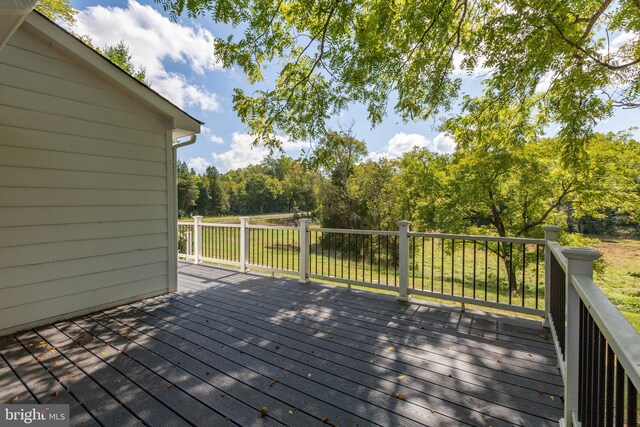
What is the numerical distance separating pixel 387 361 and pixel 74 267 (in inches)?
143

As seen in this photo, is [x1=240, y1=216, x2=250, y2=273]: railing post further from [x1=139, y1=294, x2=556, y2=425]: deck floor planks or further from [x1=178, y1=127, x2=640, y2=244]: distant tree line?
[x1=139, y1=294, x2=556, y2=425]: deck floor planks

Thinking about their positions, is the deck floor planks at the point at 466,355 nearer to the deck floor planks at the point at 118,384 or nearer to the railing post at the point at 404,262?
the railing post at the point at 404,262

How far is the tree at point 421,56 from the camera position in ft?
12.2

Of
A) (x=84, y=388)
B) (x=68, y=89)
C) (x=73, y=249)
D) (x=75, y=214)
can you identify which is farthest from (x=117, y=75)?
(x=84, y=388)

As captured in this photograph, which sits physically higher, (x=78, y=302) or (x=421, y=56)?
(x=421, y=56)

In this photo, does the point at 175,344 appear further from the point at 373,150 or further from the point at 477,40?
the point at 373,150

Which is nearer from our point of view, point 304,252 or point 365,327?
point 365,327

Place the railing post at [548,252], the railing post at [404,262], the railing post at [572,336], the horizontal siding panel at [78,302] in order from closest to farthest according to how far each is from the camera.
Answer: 1. the railing post at [572,336]
2. the railing post at [548,252]
3. the horizontal siding panel at [78,302]
4. the railing post at [404,262]

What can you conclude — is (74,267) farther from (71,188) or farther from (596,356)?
(596,356)

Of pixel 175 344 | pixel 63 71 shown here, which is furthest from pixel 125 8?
pixel 175 344

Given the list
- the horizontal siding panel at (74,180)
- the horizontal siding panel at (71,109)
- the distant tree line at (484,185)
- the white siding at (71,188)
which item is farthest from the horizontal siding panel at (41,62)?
the distant tree line at (484,185)

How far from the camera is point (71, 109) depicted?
347cm

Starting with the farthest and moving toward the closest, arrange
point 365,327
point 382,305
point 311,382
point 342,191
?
point 342,191 < point 382,305 < point 365,327 < point 311,382

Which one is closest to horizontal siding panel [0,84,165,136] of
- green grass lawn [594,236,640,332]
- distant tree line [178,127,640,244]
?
distant tree line [178,127,640,244]
